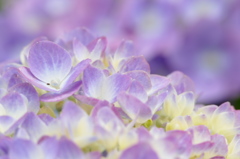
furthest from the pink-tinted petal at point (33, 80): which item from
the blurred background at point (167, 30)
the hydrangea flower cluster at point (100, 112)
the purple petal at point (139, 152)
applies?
the blurred background at point (167, 30)

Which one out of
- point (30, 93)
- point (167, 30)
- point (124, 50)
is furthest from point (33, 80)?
point (167, 30)

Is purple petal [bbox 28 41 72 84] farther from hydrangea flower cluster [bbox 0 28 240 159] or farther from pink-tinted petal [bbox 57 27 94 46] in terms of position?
pink-tinted petal [bbox 57 27 94 46]

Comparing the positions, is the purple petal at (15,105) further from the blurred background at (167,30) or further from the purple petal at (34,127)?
the blurred background at (167,30)

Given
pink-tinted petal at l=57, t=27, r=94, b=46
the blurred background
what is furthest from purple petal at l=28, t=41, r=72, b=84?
the blurred background

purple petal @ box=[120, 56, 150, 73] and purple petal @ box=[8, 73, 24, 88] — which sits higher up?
purple petal @ box=[120, 56, 150, 73]

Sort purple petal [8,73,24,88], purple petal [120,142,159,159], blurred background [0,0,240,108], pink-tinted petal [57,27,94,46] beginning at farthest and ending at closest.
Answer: blurred background [0,0,240,108] → pink-tinted petal [57,27,94,46] → purple petal [8,73,24,88] → purple petal [120,142,159,159]

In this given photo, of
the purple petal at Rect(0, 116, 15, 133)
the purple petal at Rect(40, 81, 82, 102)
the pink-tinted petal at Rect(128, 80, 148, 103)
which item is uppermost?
the pink-tinted petal at Rect(128, 80, 148, 103)

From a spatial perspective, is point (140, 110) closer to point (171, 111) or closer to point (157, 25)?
point (171, 111)
